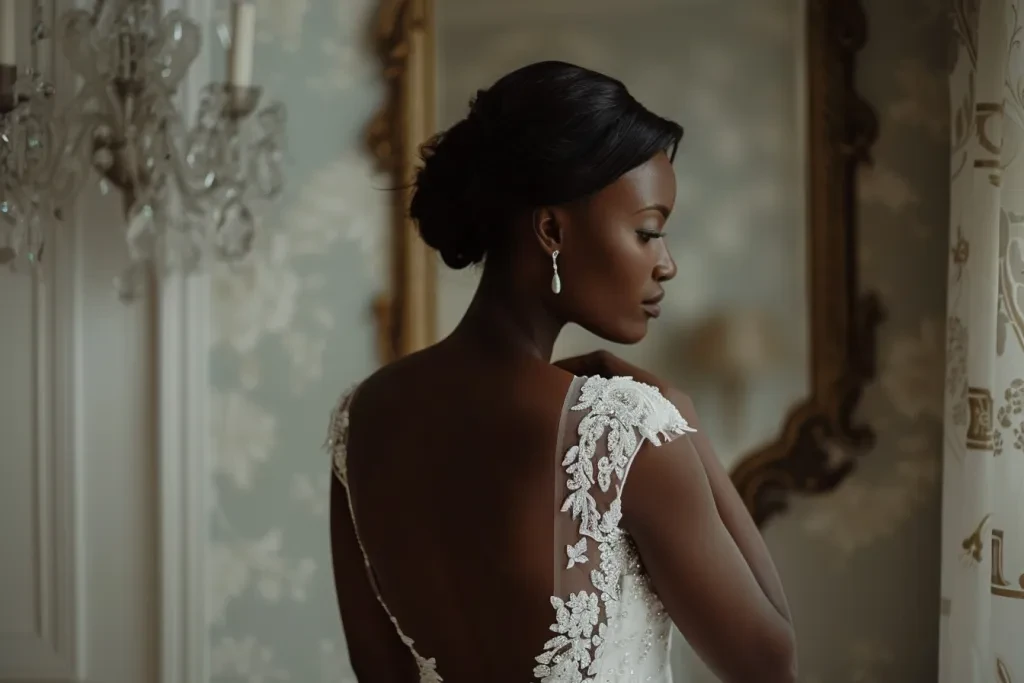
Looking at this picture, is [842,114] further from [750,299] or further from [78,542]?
[78,542]

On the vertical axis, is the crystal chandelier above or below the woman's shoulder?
above

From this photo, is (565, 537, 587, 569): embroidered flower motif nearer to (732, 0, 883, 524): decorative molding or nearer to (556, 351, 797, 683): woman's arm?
(556, 351, 797, 683): woman's arm

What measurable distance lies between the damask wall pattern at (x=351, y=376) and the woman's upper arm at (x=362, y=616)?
0.72 meters

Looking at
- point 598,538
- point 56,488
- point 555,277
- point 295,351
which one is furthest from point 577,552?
point 56,488

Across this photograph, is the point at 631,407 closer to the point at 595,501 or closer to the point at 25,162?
the point at 595,501

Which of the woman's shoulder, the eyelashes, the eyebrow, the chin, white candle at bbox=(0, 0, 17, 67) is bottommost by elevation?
the woman's shoulder

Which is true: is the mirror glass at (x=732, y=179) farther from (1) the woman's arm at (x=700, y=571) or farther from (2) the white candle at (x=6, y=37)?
(2) the white candle at (x=6, y=37)

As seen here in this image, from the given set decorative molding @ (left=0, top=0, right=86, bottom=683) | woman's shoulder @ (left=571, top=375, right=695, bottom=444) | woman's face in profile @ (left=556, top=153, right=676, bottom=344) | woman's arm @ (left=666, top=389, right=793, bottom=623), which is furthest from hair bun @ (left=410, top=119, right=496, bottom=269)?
decorative molding @ (left=0, top=0, right=86, bottom=683)

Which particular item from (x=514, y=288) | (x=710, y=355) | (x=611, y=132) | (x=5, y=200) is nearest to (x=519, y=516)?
(x=514, y=288)

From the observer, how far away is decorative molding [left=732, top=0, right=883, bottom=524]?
73.9 inches

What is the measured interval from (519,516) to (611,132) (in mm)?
396

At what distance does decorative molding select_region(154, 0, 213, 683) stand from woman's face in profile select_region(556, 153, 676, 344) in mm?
1127

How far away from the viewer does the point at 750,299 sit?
1.90 metres

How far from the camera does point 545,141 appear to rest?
41.3 inches
